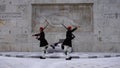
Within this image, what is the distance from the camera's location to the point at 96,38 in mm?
19125

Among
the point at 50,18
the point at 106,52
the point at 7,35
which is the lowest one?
the point at 106,52

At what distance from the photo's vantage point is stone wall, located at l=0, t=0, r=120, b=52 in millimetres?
19094

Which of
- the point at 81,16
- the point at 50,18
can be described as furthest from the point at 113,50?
the point at 50,18

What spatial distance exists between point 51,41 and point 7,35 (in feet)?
10.5

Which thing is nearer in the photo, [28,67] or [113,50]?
[28,67]

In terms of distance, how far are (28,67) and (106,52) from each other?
910cm

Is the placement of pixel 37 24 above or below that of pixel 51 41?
above

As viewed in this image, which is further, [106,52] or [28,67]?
[106,52]

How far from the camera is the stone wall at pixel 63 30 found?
1909 cm

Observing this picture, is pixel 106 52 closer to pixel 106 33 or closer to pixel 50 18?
pixel 106 33

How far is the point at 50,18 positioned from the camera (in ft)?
64.8

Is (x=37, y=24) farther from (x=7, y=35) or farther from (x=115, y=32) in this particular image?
(x=115, y=32)

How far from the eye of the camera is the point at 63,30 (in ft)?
64.3

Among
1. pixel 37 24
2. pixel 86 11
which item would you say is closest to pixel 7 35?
pixel 37 24
